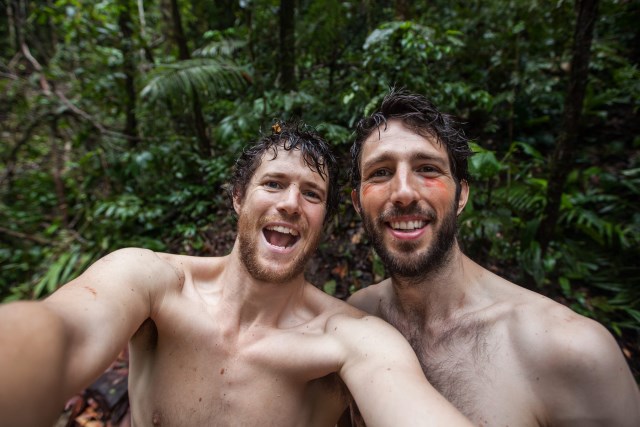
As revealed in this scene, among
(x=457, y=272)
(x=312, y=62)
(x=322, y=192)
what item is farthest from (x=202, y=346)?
A: (x=312, y=62)

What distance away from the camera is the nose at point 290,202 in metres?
1.85

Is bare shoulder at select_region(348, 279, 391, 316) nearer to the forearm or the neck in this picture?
the neck

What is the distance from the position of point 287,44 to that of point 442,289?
3735mm

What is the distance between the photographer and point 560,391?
53.3 inches

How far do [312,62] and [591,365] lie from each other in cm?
523

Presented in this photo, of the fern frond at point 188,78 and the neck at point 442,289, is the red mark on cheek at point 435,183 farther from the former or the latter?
the fern frond at point 188,78

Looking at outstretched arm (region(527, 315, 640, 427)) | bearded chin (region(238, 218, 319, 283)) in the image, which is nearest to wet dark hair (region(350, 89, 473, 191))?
bearded chin (region(238, 218, 319, 283))

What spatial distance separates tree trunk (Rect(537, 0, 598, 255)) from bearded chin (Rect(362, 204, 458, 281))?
1827mm

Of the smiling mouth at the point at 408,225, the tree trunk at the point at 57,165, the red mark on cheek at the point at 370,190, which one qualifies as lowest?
the tree trunk at the point at 57,165

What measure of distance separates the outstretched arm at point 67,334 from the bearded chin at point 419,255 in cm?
119

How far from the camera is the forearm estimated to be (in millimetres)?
818

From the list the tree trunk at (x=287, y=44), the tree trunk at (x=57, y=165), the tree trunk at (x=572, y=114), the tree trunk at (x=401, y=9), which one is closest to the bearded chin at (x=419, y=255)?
the tree trunk at (x=572, y=114)

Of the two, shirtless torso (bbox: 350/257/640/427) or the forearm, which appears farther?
shirtless torso (bbox: 350/257/640/427)

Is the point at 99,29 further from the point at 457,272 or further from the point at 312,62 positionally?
the point at 457,272
